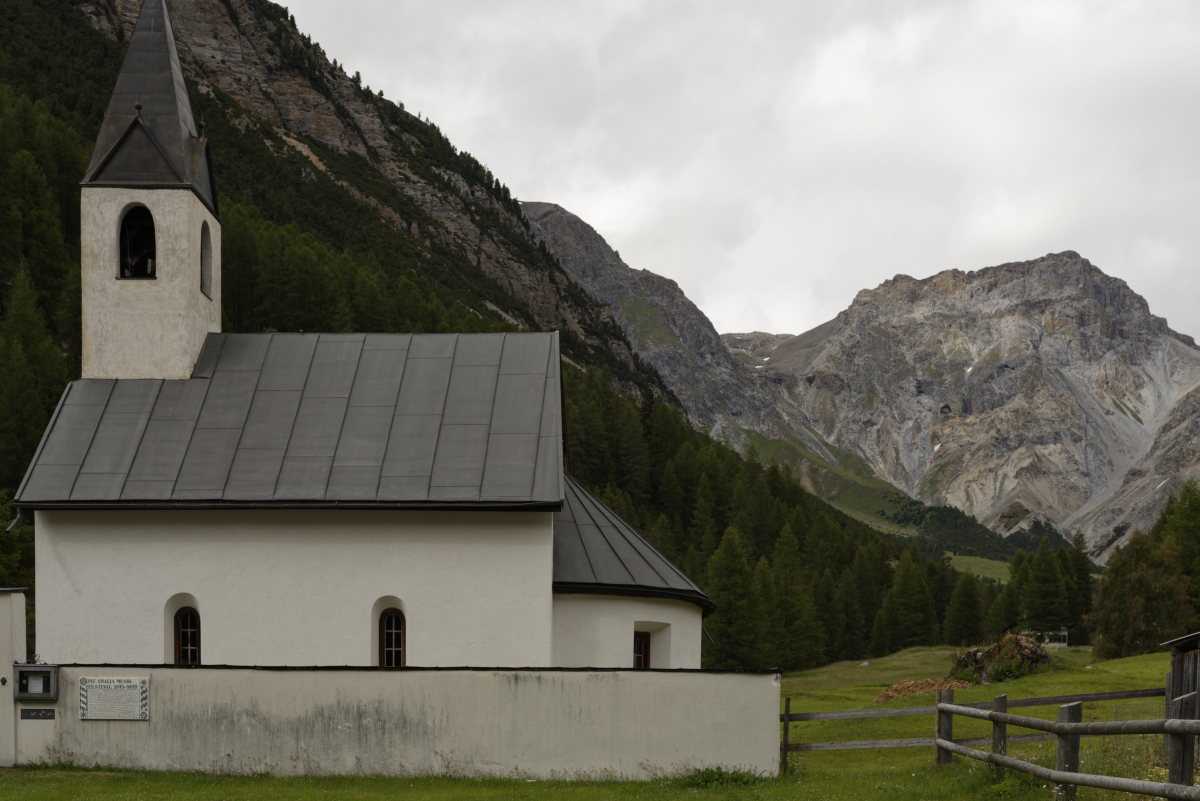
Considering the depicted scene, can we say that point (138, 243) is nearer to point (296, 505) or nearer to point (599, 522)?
point (296, 505)

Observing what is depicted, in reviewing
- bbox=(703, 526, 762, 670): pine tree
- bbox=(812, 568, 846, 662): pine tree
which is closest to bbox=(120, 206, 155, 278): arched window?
bbox=(703, 526, 762, 670): pine tree

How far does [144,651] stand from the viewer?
72.8 ft

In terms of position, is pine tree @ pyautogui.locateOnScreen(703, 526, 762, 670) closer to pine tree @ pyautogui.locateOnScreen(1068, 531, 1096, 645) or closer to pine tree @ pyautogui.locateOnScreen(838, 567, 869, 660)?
pine tree @ pyautogui.locateOnScreen(838, 567, 869, 660)

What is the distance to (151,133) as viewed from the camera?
2683 cm

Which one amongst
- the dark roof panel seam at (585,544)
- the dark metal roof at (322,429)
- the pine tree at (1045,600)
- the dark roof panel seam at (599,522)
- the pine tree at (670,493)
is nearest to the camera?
the dark metal roof at (322,429)

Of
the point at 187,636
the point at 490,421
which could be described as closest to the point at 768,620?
the point at 490,421

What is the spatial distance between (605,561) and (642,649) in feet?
8.63

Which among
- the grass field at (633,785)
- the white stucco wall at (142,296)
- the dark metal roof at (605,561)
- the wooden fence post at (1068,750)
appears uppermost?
the white stucco wall at (142,296)

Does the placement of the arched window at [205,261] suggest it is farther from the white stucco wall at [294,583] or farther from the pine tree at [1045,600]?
the pine tree at [1045,600]

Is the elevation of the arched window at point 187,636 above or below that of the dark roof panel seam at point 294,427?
below

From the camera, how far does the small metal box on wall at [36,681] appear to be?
1814 centimetres

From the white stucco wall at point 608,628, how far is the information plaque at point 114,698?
867 cm

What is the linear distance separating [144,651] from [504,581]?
26.4ft

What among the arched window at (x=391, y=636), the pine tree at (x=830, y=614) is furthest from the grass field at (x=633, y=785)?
the pine tree at (x=830, y=614)
